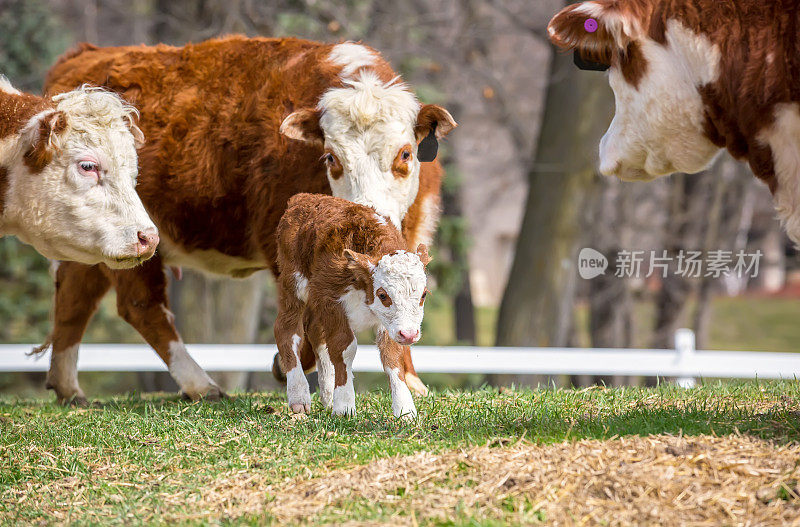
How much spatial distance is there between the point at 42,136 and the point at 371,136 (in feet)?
6.68

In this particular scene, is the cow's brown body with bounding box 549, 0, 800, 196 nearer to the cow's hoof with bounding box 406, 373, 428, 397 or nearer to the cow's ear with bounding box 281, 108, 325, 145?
the cow's ear with bounding box 281, 108, 325, 145

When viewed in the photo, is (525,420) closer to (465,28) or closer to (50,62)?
(465,28)

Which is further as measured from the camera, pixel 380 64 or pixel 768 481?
pixel 380 64

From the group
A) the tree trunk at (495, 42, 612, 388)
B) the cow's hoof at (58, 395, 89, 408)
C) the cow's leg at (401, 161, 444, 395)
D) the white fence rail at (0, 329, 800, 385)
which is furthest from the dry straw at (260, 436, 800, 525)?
the tree trunk at (495, 42, 612, 388)

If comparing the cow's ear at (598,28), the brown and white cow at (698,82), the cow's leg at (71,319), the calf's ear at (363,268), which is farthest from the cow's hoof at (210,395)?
the cow's ear at (598,28)

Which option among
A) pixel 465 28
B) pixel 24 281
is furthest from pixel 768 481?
pixel 24 281

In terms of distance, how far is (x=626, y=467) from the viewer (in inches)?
157

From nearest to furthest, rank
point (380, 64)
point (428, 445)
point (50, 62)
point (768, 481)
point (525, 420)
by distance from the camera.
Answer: point (768, 481)
point (428, 445)
point (525, 420)
point (380, 64)
point (50, 62)

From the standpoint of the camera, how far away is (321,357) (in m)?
5.82

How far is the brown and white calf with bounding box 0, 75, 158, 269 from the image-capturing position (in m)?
5.77

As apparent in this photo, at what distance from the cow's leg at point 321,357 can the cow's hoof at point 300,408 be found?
14 centimetres

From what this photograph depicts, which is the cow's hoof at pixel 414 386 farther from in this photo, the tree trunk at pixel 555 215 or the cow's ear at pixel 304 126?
the tree trunk at pixel 555 215

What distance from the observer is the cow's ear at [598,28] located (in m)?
4.99

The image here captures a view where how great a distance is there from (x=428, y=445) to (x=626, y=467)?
1024 mm
